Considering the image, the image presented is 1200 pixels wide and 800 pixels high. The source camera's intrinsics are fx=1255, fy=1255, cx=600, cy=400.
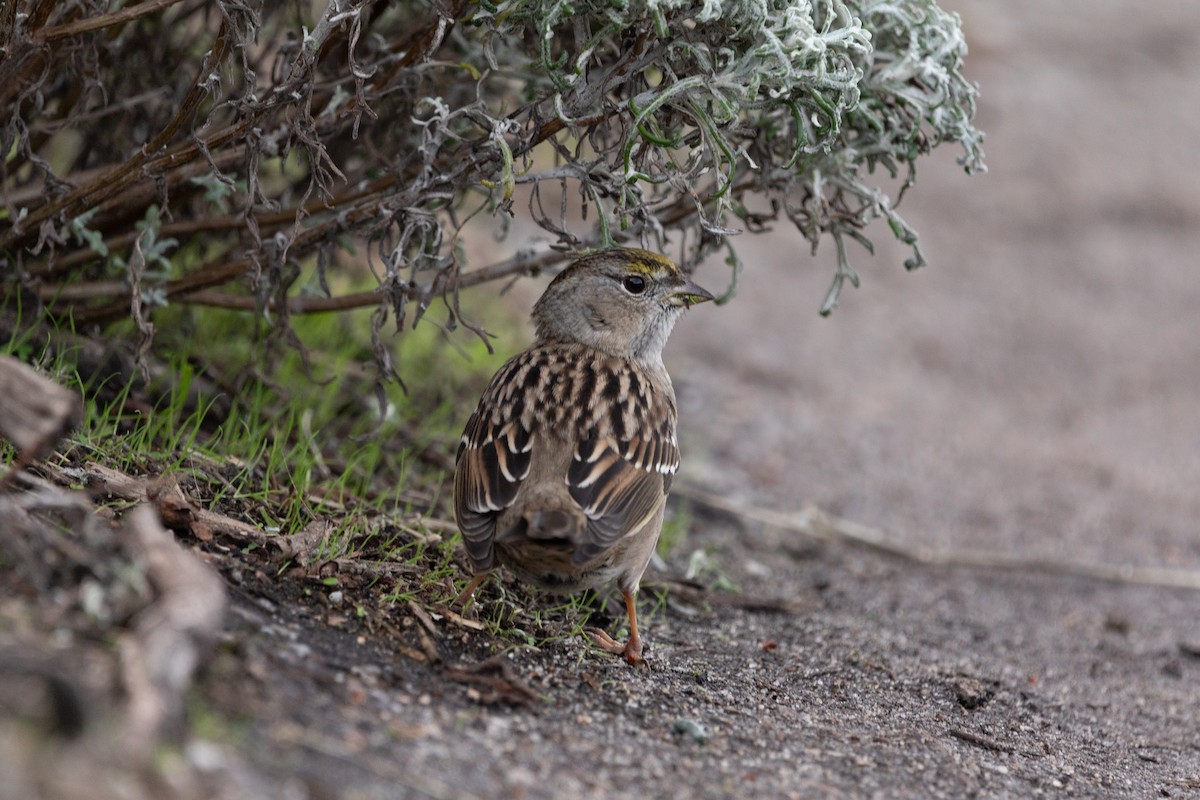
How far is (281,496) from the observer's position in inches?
180

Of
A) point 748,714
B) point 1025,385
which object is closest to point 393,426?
point 748,714

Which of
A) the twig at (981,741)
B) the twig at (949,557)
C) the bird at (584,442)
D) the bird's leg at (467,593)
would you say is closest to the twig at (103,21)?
the bird at (584,442)

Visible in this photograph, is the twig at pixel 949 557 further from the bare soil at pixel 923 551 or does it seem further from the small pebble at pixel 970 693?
the small pebble at pixel 970 693

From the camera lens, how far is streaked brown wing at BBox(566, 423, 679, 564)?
4016 millimetres

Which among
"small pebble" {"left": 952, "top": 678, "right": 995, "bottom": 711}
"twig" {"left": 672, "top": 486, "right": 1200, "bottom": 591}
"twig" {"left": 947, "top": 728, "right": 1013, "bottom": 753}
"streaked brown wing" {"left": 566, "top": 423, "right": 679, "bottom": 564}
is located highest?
"twig" {"left": 672, "top": 486, "right": 1200, "bottom": 591}

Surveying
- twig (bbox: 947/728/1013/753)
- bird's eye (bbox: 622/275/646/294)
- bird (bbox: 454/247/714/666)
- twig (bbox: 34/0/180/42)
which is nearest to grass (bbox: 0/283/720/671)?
bird (bbox: 454/247/714/666)

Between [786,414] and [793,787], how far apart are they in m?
5.76

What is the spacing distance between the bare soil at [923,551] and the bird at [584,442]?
0.31 metres

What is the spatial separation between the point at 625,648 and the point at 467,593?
22.7 inches

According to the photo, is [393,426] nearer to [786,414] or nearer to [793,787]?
[793,787]

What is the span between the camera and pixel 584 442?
430 cm

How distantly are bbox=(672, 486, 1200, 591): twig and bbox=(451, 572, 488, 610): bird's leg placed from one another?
2.79m

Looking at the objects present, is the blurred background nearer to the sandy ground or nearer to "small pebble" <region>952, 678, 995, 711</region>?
the sandy ground

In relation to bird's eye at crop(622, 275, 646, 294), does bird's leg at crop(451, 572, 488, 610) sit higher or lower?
lower
